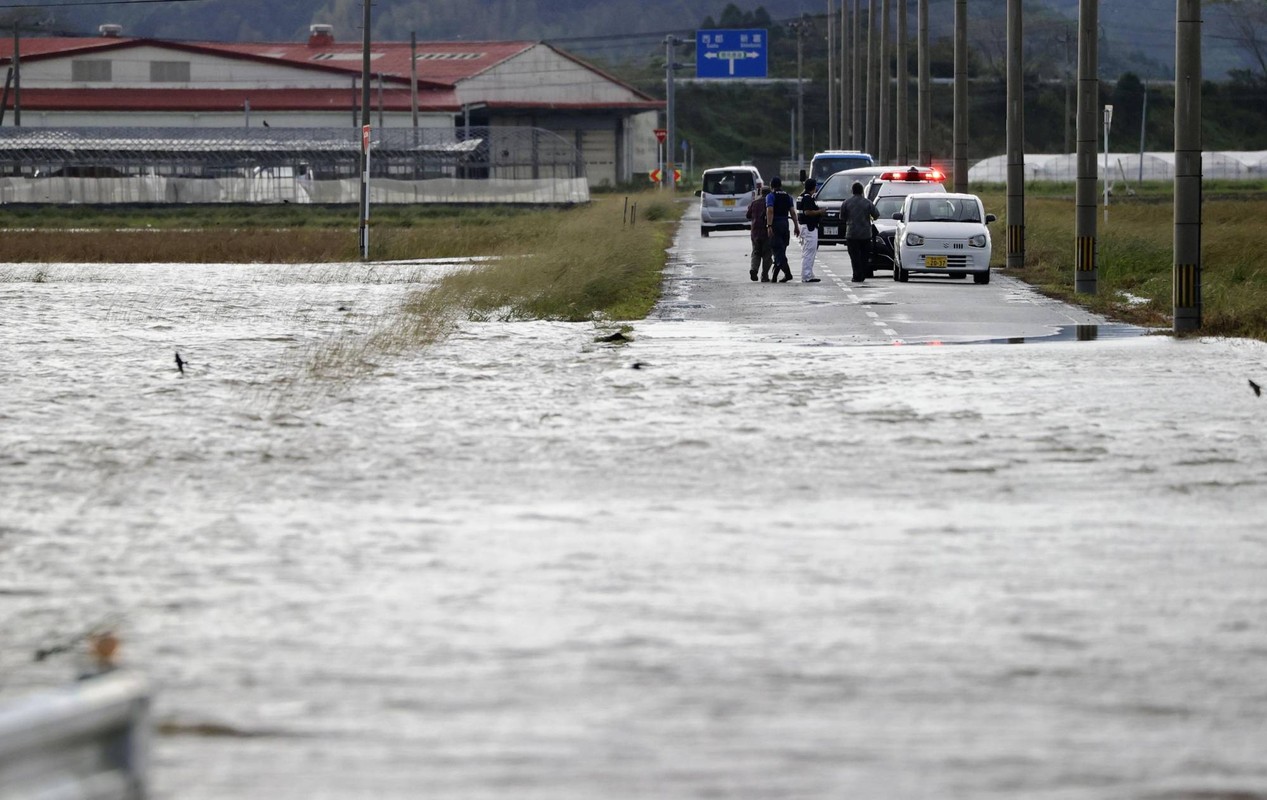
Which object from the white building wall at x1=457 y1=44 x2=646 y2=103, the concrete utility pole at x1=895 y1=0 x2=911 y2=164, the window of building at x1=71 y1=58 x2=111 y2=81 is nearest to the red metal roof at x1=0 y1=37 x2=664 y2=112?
the white building wall at x1=457 y1=44 x2=646 y2=103

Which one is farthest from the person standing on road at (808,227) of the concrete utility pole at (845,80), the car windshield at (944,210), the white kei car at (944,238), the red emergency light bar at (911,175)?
the concrete utility pole at (845,80)

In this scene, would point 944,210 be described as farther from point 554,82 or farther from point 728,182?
point 554,82

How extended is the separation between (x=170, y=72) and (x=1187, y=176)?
90.2 meters

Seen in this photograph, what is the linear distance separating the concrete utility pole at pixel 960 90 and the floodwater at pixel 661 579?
28209 millimetres

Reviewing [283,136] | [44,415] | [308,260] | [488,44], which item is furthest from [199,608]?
[488,44]

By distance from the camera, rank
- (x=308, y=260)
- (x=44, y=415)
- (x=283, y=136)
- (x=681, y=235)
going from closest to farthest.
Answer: (x=44, y=415), (x=308, y=260), (x=681, y=235), (x=283, y=136)

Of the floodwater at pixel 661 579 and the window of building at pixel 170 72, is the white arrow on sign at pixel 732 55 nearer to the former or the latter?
the window of building at pixel 170 72

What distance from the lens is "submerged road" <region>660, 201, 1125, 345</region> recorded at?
2411cm

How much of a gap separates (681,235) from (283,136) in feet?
110

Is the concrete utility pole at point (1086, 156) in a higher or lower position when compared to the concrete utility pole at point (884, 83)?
lower

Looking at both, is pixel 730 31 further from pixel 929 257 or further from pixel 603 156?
pixel 929 257

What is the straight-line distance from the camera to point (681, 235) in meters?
57.6

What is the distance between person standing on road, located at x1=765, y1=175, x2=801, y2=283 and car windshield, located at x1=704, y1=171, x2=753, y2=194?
2142 centimetres

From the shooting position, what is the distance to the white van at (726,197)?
2231 inches
